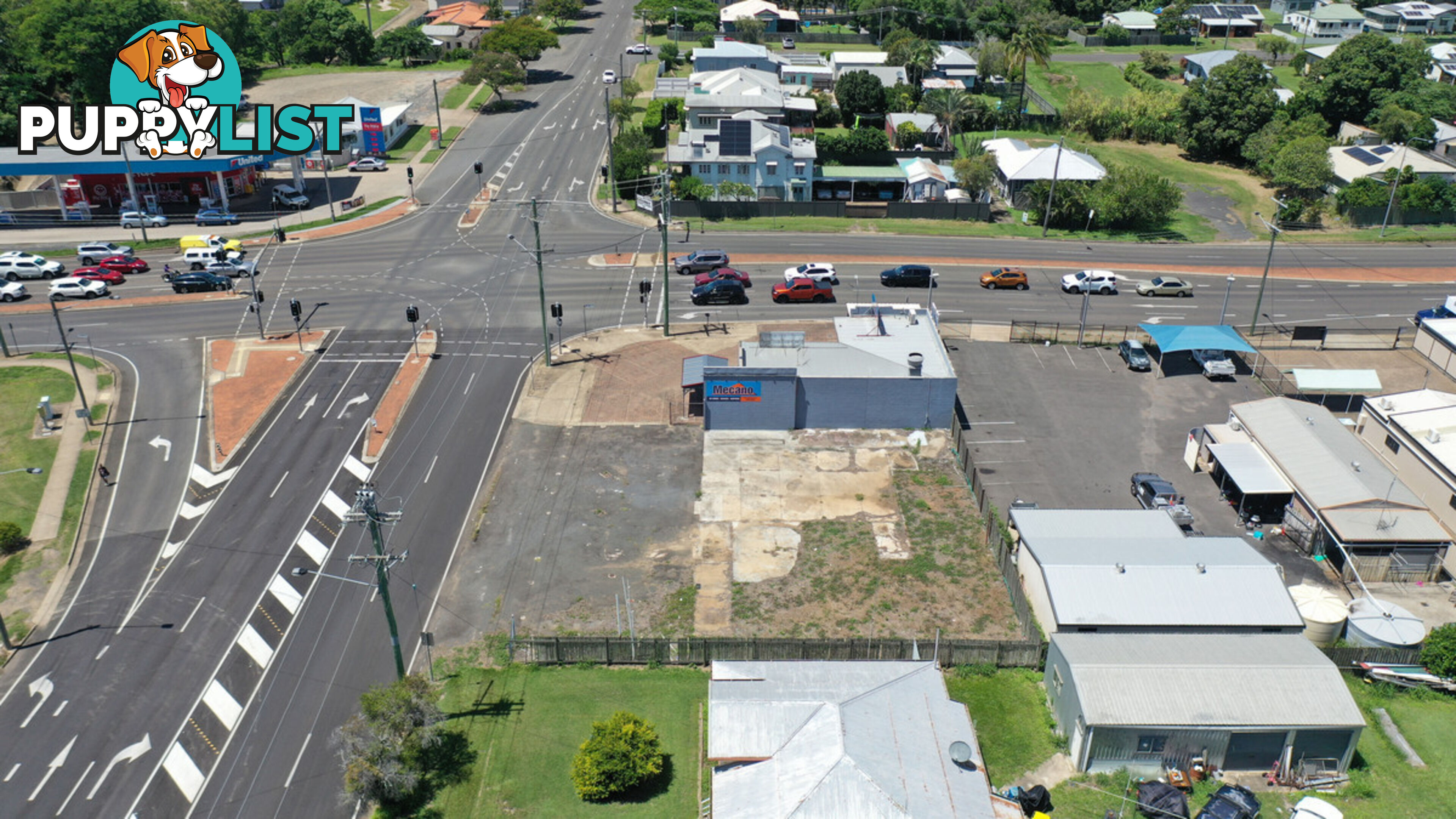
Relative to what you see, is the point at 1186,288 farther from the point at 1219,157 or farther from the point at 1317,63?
the point at 1317,63

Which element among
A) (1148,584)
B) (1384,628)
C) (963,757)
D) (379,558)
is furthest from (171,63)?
(1384,628)

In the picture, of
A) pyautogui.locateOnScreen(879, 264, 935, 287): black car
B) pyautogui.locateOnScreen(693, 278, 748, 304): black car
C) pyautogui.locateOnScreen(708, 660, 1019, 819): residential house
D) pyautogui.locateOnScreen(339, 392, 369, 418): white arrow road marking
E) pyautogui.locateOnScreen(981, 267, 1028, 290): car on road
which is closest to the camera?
pyautogui.locateOnScreen(708, 660, 1019, 819): residential house

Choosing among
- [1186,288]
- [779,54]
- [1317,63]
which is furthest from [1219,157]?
[779,54]

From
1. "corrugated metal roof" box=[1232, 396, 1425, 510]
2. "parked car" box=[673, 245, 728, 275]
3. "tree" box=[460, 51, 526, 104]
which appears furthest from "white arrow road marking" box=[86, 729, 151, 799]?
"tree" box=[460, 51, 526, 104]

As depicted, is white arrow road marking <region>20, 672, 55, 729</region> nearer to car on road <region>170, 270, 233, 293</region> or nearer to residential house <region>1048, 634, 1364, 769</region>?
residential house <region>1048, 634, 1364, 769</region>

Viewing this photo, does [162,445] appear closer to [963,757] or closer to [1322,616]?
[963,757]

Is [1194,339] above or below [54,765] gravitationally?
above
